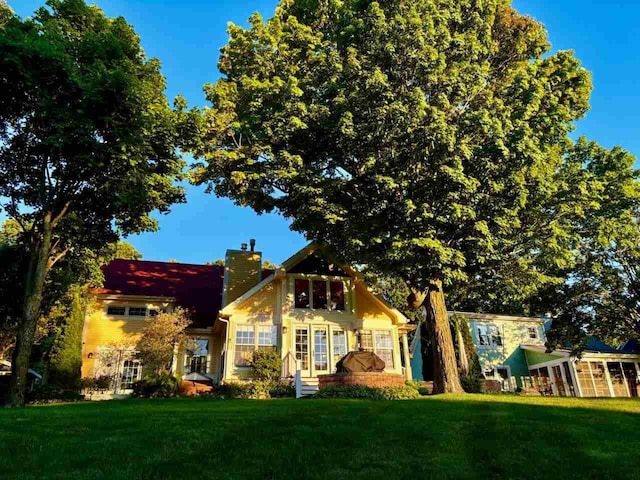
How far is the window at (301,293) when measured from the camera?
22469mm

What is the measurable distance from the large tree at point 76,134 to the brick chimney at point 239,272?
293 inches

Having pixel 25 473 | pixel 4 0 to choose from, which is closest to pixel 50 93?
pixel 4 0

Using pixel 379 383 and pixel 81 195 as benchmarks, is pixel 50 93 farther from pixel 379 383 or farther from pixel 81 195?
pixel 379 383

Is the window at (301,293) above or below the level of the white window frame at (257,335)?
above

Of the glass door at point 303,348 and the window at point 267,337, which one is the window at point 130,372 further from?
the glass door at point 303,348

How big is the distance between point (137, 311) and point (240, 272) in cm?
566

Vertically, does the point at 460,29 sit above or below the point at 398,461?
above

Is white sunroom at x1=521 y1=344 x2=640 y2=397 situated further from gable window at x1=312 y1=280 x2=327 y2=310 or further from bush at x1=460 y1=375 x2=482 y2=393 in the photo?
gable window at x1=312 y1=280 x2=327 y2=310

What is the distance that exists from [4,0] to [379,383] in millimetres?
19003

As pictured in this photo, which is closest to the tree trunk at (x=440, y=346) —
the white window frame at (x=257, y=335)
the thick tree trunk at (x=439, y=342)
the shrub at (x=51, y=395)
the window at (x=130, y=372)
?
the thick tree trunk at (x=439, y=342)

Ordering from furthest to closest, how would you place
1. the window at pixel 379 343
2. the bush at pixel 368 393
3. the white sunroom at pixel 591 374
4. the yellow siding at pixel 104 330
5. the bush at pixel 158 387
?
the white sunroom at pixel 591 374
the window at pixel 379 343
the yellow siding at pixel 104 330
the bush at pixel 158 387
the bush at pixel 368 393

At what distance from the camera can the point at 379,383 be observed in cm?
1602

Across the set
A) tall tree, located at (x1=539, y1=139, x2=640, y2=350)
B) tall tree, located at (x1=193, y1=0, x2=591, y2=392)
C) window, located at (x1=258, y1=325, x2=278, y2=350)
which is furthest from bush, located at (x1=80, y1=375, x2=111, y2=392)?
tall tree, located at (x1=539, y1=139, x2=640, y2=350)

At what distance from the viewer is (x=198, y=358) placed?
23.2m
